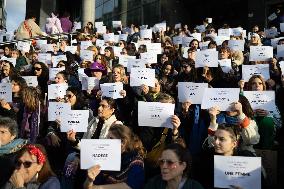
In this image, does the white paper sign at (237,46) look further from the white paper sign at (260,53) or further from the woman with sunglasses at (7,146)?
the woman with sunglasses at (7,146)

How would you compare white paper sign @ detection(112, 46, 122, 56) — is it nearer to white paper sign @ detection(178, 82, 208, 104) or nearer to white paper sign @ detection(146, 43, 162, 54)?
white paper sign @ detection(146, 43, 162, 54)

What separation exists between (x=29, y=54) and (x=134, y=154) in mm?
9605

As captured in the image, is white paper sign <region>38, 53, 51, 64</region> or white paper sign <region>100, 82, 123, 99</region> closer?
white paper sign <region>100, 82, 123, 99</region>

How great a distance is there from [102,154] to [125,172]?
412mm

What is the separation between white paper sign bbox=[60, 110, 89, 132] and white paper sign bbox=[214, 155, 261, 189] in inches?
95.5

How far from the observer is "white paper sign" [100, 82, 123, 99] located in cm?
759

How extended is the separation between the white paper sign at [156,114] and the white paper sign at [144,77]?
194 centimetres

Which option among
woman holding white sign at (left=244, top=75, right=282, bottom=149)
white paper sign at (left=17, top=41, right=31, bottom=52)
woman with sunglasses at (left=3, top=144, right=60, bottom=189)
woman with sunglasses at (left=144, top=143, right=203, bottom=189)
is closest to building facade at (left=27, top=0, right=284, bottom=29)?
white paper sign at (left=17, top=41, right=31, bottom=52)

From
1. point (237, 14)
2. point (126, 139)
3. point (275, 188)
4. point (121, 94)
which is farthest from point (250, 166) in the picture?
point (237, 14)

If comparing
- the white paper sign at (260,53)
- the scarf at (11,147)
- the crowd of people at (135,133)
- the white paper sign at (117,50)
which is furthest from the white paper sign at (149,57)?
the scarf at (11,147)

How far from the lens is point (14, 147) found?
5527 millimetres

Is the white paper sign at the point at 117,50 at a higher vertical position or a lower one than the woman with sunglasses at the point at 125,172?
higher

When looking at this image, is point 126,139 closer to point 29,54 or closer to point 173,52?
point 173,52

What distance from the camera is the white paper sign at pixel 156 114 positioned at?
568cm
